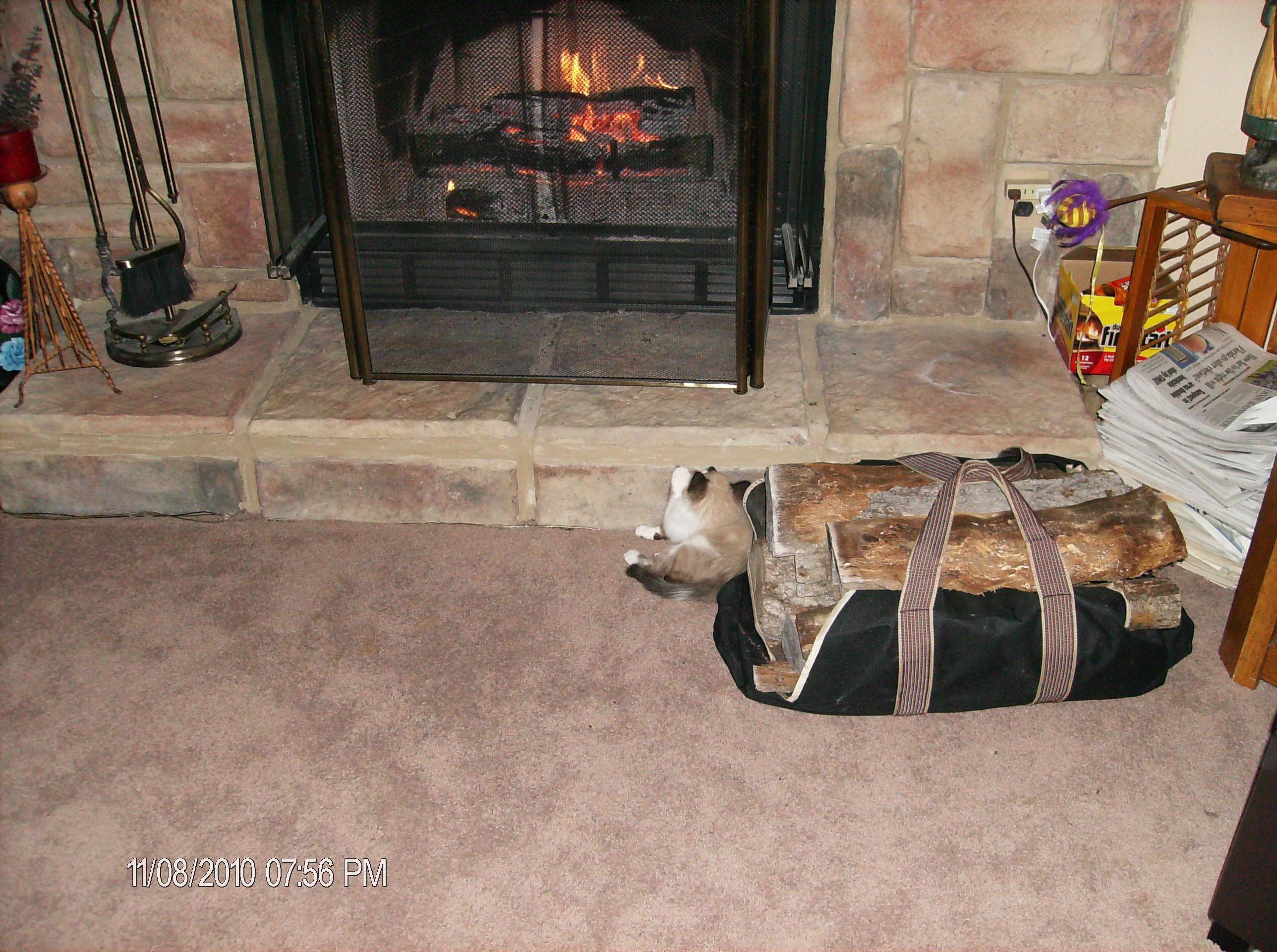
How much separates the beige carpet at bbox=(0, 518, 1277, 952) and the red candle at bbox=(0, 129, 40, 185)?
77cm

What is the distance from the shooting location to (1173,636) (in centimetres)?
172

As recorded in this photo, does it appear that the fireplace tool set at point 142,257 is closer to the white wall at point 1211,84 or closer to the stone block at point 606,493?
the stone block at point 606,493

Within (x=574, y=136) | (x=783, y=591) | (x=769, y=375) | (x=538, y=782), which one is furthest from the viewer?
(x=769, y=375)

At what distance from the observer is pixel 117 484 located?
2168 mm

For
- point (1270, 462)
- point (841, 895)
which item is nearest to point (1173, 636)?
point (1270, 462)

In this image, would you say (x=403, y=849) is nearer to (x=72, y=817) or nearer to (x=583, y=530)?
(x=72, y=817)

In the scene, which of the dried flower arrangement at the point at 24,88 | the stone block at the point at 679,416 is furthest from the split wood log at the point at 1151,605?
the dried flower arrangement at the point at 24,88

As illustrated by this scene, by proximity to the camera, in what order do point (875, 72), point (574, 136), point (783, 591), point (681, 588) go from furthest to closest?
point (875, 72), point (574, 136), point (681, 588), point (783, 591)

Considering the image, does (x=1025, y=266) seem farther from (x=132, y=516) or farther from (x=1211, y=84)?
(x=132, y=516)

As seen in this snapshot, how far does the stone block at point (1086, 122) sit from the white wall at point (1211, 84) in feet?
0.15

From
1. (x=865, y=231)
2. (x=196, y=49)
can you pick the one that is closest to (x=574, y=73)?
(x=865, y=231)

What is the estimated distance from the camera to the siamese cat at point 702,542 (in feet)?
6.32

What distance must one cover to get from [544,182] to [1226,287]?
136cm

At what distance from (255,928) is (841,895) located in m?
0.78
